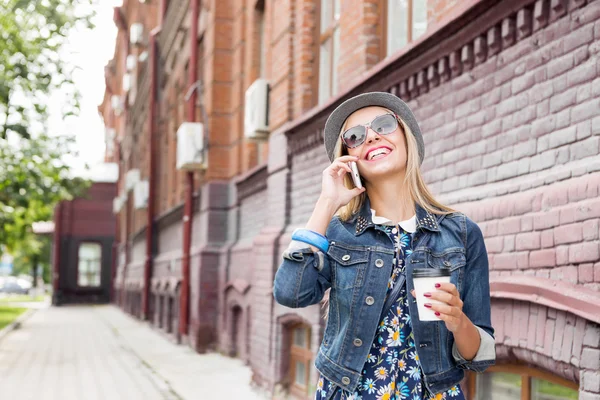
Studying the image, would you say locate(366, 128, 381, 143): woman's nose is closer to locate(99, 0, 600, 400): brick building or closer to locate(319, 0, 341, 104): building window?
locate(99, 0, 600, 400): brick building

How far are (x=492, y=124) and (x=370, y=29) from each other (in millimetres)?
2617

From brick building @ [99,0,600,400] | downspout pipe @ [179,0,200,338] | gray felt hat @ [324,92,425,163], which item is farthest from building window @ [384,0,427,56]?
downspout pipe @ [179,0,200,338]

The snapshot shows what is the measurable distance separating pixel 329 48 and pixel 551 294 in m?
5.14

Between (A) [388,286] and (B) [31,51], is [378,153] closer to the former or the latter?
(A) [388,286]

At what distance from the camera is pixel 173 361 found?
40.0 feet

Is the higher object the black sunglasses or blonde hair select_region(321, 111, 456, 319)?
the black sunglasses

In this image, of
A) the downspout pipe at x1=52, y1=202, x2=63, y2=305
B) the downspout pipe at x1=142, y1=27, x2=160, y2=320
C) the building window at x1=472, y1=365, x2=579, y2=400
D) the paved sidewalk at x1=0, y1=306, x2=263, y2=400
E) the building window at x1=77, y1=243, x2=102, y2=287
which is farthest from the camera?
the building window at x1=77, y1=243, x2=102, y2=287

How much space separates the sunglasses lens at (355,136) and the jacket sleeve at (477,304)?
46cm

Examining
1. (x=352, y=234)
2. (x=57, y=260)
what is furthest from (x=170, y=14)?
(x=57, y=260)

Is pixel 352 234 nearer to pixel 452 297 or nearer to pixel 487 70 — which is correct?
pixel 452 297

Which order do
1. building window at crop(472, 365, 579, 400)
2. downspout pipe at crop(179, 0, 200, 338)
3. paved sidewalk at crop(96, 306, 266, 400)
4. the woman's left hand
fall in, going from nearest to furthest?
the woman's left hand, building window at crop(472, 365, 579, 400), paved sidewalk at crop(96, 306, 266, 400), downspout pipe at crop(179, 0, 200, 338)

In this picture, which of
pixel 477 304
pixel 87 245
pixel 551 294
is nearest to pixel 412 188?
pixel 477 304

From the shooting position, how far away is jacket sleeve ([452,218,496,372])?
237cm

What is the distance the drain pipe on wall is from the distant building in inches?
1007
